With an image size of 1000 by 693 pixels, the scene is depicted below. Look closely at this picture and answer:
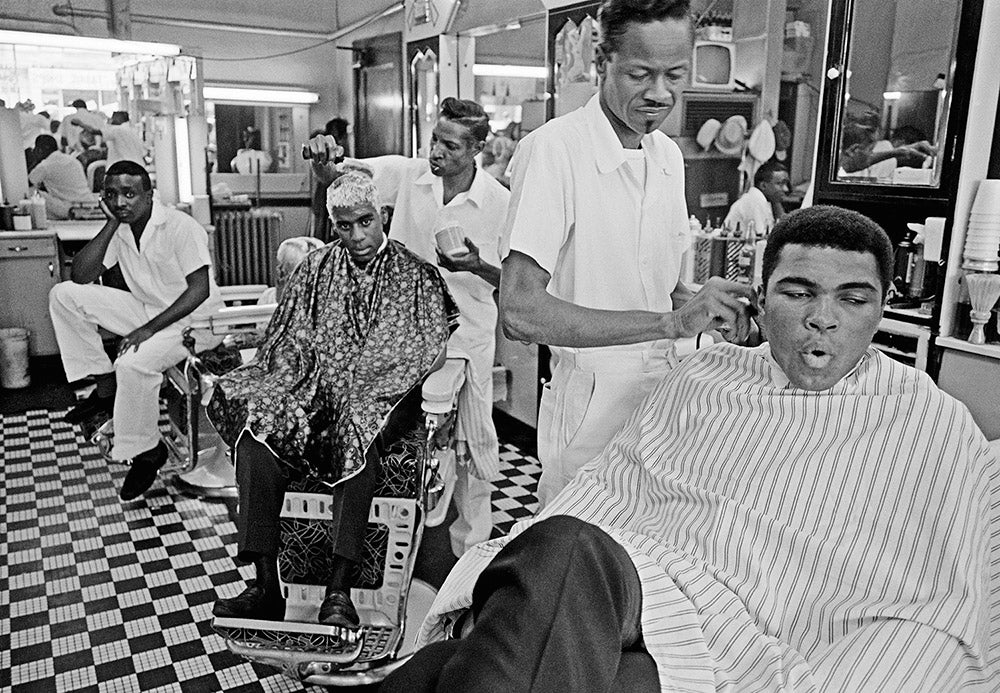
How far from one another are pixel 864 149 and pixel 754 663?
212 centimetres

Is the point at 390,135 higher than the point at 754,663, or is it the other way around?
the point at 390,135

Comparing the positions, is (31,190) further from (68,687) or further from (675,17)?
(675,17)

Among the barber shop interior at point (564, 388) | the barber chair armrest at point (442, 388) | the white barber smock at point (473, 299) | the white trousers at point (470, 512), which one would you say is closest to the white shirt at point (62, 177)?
the barber shop interior at point (564, 388)

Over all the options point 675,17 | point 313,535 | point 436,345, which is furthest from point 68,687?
point 675,17

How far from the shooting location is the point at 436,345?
273 cm

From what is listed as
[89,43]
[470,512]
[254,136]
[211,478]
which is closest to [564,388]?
[470,512]

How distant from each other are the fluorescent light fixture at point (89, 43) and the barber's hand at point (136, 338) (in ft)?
7.81

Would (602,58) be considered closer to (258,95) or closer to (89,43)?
(89,43)

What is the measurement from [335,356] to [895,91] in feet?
6.66

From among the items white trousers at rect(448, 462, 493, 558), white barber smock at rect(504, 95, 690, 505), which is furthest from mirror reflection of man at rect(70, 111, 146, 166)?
white barber smock at rect(504, 95, 690, 505)

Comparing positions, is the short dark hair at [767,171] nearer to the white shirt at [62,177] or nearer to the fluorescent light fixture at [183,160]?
the fluorescent light fixture at [183,160]

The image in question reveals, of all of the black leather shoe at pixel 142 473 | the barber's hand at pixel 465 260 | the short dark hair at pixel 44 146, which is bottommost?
the black leather shoe at pixel 142 473

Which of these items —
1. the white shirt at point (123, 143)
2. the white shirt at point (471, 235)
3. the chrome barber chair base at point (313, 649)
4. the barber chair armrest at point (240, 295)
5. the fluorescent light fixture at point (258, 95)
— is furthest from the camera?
the fluorescent light fixture at point (258, 95)

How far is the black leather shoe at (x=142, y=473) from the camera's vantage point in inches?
Result: 139
